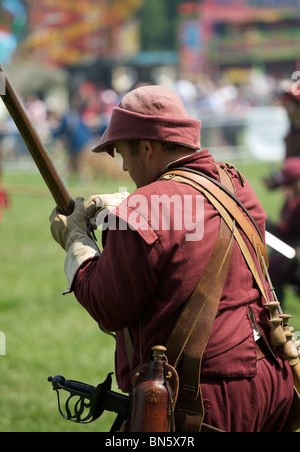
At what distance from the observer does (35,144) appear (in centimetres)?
304

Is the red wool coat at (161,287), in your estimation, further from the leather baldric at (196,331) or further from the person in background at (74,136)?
the person in background at (74,136)

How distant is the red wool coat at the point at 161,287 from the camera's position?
276 cm

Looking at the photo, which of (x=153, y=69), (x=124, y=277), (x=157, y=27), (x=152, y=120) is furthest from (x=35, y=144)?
(x=157, y=27)

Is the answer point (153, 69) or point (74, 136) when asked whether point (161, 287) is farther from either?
point (153, 69)

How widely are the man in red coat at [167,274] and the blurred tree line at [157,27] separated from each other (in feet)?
265

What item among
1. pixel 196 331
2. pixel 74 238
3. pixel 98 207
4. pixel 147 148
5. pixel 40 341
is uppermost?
pixel 40 341

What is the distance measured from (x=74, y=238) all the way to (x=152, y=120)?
0.51 m

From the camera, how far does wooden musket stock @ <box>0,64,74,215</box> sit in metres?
2.96

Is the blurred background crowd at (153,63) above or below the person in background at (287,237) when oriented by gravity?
above

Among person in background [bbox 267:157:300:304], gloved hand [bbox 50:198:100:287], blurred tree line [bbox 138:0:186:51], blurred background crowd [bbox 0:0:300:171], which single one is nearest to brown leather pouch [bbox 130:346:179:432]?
gloved hand [bbox 50:198:100:287]

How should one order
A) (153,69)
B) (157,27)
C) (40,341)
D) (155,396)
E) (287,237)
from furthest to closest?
1. (157,27)
2. (153,69)
3. (287,237)
4. (40,341)
5. (155,396)

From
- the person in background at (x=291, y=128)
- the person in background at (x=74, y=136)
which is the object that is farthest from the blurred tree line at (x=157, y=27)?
the person in background at (x=291, y=128)

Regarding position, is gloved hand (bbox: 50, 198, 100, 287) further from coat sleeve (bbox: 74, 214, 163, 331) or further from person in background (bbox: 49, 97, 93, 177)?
person in background (bbox: 49, 97, 93, 177)

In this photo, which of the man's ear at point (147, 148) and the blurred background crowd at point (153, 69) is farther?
the blurred background crowd at point (153, 69)
